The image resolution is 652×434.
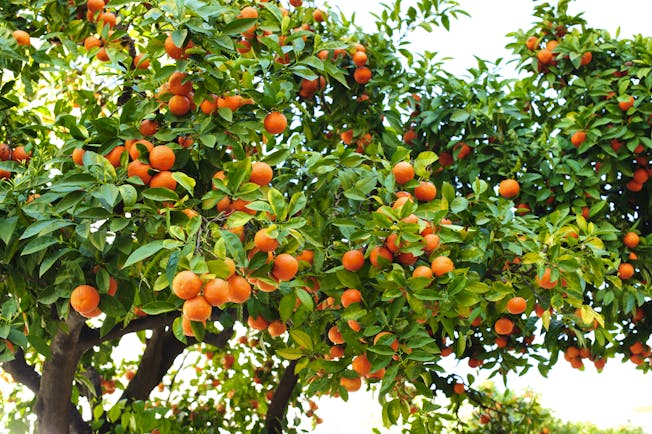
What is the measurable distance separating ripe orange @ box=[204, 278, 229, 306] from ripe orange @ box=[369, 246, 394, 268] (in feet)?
1.62

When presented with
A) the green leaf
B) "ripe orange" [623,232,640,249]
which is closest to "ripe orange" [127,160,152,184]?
the green leaf

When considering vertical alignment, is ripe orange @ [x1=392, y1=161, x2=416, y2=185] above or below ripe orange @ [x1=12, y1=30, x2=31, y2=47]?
above

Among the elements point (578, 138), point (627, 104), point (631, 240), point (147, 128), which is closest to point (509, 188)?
point (578, 138)

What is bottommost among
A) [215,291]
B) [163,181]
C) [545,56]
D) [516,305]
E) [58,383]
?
[58,383]

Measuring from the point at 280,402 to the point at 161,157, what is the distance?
238 centimetres

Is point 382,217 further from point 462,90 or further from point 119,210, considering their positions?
point 462,90

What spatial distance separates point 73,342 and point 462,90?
202 centimetres

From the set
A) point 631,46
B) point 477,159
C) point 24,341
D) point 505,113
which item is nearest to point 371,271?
point 24,341

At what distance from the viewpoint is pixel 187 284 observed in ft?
4.90

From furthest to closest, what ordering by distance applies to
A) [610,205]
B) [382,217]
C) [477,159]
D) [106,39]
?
[610,205]
[477,159]
[106,39]
[382,217]

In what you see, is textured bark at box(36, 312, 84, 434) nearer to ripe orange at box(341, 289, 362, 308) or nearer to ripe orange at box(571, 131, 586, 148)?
ripe orange at box(341, 289, 362, 308)

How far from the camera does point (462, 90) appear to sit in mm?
3389

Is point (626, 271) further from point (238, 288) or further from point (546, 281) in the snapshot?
point (238, 288)

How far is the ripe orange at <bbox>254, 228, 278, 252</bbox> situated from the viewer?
1640mm
